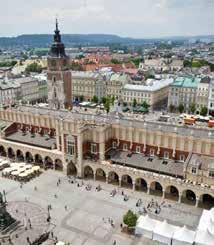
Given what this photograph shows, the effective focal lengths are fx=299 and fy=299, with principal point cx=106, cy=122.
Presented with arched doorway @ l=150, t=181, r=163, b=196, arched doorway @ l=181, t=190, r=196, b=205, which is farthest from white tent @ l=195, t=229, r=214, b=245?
arched doorway @ l=150, t=181, r=163, b=196

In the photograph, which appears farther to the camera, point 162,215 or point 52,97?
point 52,97

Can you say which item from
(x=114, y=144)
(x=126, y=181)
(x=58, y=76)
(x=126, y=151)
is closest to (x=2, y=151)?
(x=58, y=76)

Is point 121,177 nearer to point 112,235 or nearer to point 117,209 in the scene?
point 117,209

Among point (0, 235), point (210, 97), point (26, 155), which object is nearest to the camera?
point (0, 235)

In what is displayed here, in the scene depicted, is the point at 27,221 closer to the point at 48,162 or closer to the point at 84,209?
the point at 84,209

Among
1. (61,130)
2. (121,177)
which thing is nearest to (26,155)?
(61,130)

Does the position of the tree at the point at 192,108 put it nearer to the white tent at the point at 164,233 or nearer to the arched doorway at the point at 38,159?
the arched doorway at the point at 38,159
